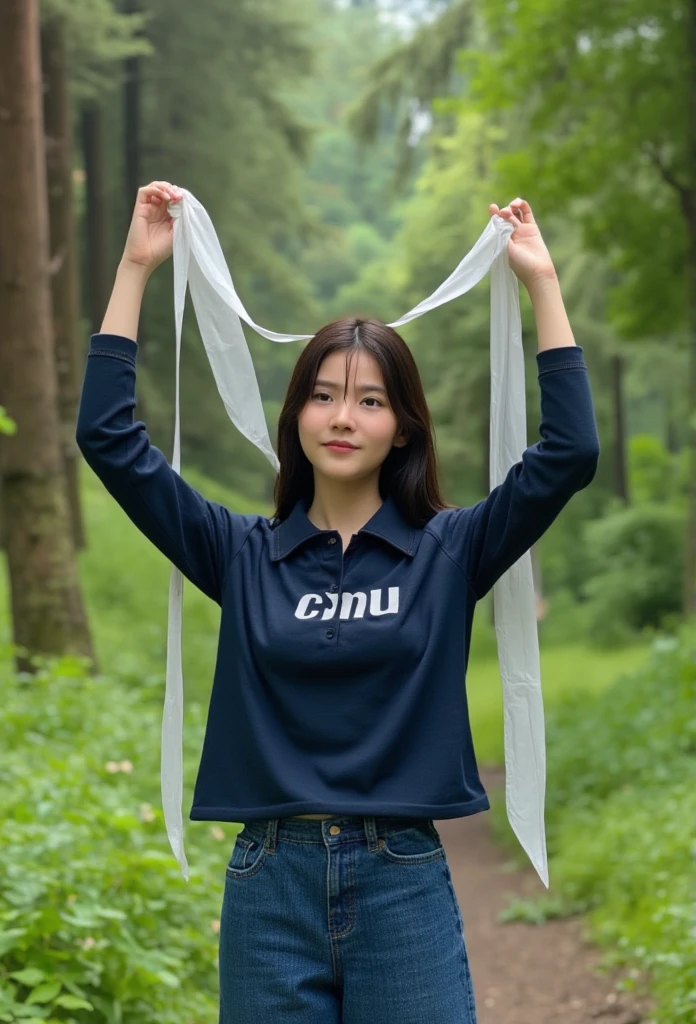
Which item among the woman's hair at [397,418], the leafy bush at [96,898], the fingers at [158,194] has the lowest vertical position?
the leafy bush at [96,898]

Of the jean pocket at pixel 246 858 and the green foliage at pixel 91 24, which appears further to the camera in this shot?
the green foliage at pixel 91 24

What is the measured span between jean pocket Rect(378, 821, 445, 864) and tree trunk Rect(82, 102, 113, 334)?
48.3 ft

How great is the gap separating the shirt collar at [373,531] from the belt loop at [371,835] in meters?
0.54

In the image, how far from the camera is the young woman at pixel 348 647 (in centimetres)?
244

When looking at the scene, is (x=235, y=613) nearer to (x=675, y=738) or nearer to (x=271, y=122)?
(x=675, y=738)

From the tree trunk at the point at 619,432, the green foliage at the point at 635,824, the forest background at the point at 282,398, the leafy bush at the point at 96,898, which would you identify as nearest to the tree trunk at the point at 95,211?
the forest background at the point at 282,398

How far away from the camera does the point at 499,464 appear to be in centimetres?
296

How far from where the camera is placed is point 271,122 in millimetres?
20688

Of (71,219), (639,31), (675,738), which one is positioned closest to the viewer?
(675,738)

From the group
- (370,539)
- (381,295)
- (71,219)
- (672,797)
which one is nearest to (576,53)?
(71,219)

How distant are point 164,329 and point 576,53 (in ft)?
32.5

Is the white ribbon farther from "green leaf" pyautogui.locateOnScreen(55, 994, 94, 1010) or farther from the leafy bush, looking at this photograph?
the leafy bush

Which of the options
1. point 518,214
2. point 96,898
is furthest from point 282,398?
point 518,214

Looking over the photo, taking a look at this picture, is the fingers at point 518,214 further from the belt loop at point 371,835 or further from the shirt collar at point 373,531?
the belt loop at point 371,835
